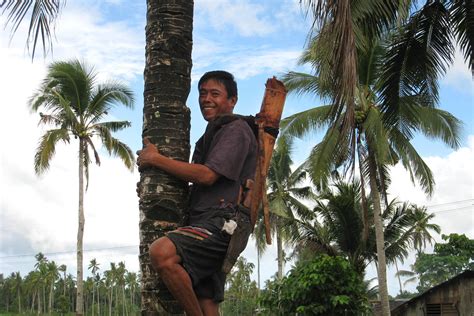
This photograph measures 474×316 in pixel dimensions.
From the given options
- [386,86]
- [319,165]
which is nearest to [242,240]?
[386,86]

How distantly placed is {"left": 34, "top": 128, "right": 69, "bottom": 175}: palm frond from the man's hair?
67.2 feet

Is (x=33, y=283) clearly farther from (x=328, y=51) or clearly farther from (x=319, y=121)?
(x=328, y=51)

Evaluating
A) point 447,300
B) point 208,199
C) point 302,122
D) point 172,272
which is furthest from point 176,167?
point 447,300

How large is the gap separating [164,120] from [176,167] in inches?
→ 16.3

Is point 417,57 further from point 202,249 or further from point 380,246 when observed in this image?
point 202,249

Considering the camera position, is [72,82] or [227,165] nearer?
[227,165]

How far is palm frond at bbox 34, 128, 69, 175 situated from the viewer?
74.7 feet

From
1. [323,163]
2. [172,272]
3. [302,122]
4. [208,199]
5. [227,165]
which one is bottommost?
[172,272]

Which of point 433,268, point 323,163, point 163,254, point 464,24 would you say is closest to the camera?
point 163,254

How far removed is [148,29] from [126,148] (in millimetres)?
22534

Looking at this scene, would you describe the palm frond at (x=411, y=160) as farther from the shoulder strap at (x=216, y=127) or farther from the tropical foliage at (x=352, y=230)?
the shoulder strap at (x=216, y=127)

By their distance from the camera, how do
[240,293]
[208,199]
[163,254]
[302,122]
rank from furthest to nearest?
1. [240,293]
2. [302,122]
3. [208,199]
4. [163,254]

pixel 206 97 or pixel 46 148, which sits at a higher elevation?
pixel 46 148

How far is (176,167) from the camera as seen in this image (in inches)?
122
